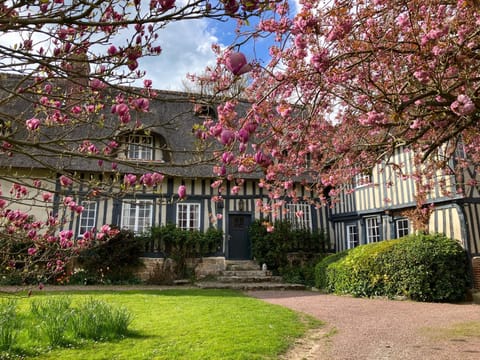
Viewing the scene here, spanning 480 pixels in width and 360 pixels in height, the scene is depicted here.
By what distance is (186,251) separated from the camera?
12.6 m

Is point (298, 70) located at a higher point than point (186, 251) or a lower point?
higher

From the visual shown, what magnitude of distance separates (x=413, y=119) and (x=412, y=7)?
1169 mm

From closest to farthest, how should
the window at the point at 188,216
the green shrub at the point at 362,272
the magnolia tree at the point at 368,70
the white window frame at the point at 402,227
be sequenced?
1. the magnolia tree at the point at 368,70
2. the green shrub at the point at 362,272
3. the white window frame at the point at 402,227
4. the window at the point at 188,216

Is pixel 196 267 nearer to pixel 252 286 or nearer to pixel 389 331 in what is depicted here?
pixel 252 286

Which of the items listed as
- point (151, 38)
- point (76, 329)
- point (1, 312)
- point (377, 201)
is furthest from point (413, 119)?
point (377, 201)

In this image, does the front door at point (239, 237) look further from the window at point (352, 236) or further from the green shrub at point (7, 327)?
the green shrub at point (7, 327)

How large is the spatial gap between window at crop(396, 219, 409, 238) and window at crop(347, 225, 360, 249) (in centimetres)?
187

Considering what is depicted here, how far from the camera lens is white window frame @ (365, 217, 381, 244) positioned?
12.6 m

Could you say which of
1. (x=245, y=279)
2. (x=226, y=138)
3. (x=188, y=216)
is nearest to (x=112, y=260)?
(x=188, y=216)

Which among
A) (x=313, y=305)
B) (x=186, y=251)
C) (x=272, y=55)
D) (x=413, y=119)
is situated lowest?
(x=313, y=305)

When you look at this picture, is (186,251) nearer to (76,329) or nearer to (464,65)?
(76,329)

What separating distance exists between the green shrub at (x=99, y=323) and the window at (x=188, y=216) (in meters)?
8.53

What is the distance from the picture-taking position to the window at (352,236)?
13.6m

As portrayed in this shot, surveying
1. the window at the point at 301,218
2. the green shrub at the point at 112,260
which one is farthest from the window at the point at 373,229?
the green shrub at the point at 112,260
